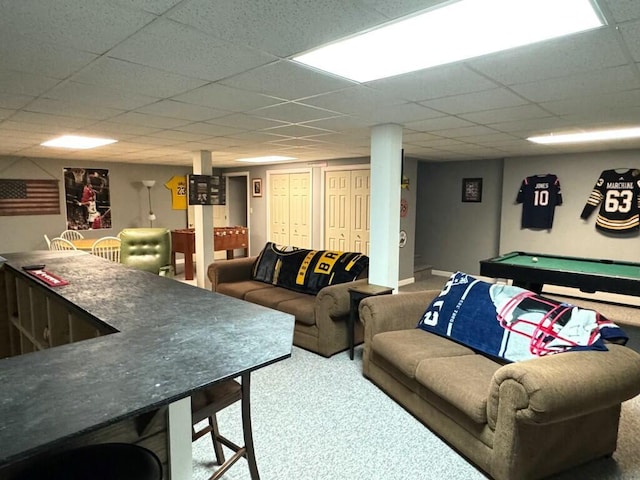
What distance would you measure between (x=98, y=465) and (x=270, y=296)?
305 centimetres

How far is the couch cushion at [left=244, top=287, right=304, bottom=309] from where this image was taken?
3.95 m

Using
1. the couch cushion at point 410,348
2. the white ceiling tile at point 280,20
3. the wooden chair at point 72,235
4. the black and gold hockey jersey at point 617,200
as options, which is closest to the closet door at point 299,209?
the wooden chair at point 72,235

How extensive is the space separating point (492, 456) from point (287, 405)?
1369 mm

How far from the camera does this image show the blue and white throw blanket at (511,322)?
2281 mm

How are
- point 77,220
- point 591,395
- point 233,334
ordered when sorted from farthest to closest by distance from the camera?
point 77,220
point 591,395
point 233,334

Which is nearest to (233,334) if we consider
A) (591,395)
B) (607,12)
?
(591,395)

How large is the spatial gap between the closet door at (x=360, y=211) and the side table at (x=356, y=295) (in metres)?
3.20

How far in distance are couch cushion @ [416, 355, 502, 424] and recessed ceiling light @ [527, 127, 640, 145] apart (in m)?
3.12

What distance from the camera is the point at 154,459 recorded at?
109 centimetres

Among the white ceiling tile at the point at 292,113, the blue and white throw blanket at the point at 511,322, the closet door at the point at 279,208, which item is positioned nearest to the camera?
the blue and white throw blanket at the point at 511,322

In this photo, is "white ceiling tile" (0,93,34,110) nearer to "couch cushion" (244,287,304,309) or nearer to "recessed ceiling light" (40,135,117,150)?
"recessed ceiling light" (40,135,117,150)

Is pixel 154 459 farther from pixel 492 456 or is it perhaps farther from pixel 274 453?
pixel 492 456

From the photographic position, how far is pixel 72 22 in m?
1.60

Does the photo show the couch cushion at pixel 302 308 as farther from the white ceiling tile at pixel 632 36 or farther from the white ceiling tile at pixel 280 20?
the white ceiling tile at pixel 632 36
